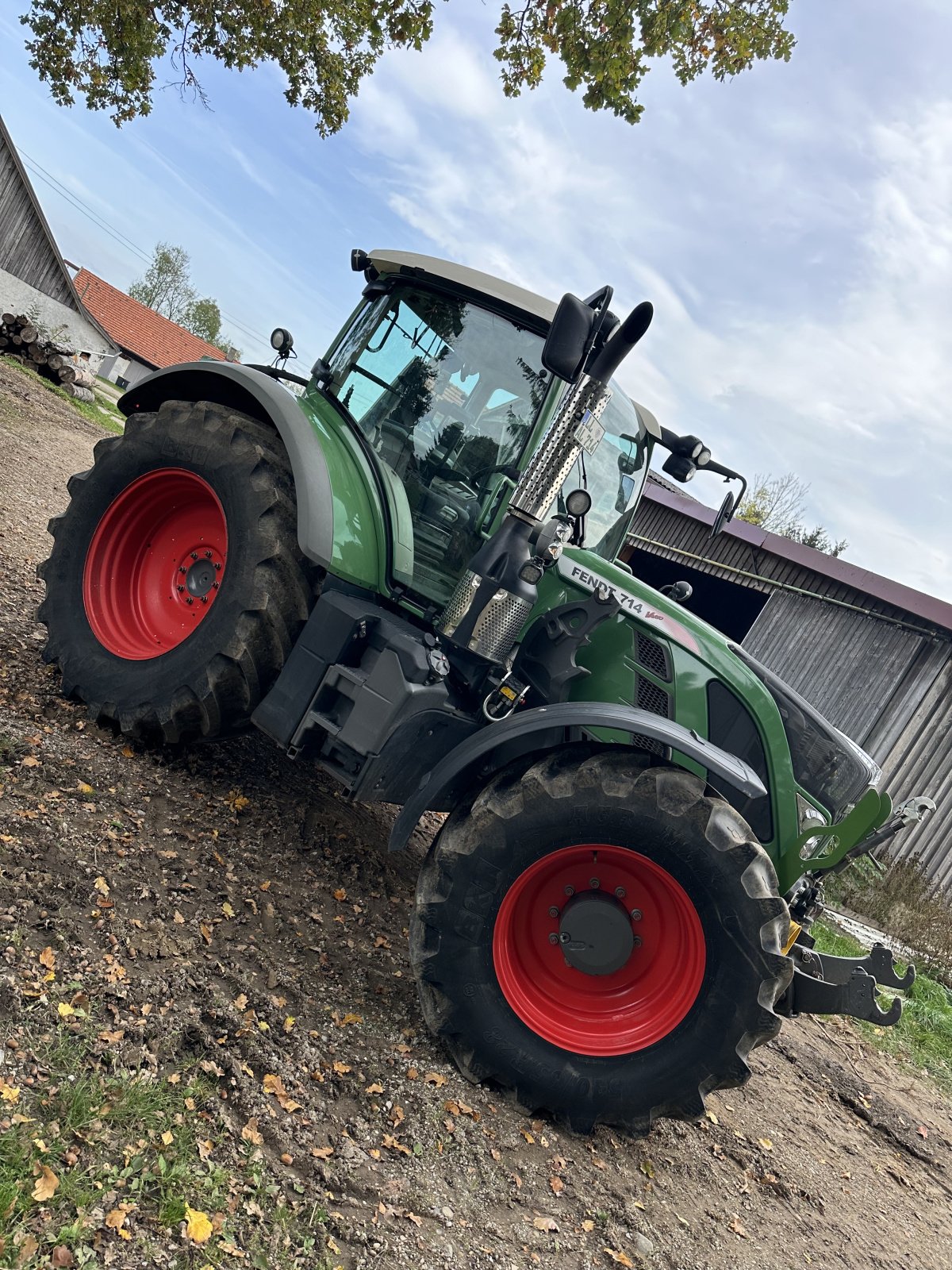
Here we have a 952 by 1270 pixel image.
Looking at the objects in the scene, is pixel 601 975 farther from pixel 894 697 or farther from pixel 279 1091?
pixel 894 697

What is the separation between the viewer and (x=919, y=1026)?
6.33 meters

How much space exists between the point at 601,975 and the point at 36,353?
17383mm

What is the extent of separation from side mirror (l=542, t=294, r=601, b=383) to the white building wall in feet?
78.9

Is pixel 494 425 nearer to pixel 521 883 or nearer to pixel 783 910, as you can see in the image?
pixel 521 883

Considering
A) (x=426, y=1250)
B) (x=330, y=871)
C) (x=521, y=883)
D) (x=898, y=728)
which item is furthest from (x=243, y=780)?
(x=898, y=728)

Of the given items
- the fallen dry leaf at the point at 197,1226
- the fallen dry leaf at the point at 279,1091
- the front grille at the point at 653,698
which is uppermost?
the front grille at the point at 653,698

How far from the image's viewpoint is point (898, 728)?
9.65 metres

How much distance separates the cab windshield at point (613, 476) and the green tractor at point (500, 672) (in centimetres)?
2

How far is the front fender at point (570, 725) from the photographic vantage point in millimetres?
3002

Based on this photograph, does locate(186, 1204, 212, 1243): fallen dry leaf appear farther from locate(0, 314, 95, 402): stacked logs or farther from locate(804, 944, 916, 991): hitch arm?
locate(0, 314, 95, 402): stacked logs

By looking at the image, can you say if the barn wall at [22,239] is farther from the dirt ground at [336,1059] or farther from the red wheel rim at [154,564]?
the dirt ground at [336,1059]

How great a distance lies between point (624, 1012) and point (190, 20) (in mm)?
11565

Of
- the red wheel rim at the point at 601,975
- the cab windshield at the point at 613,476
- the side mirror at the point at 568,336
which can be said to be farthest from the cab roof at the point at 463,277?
the red wheel rim at the point at 601,975

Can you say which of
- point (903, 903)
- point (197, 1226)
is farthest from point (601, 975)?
point (903, 903)
